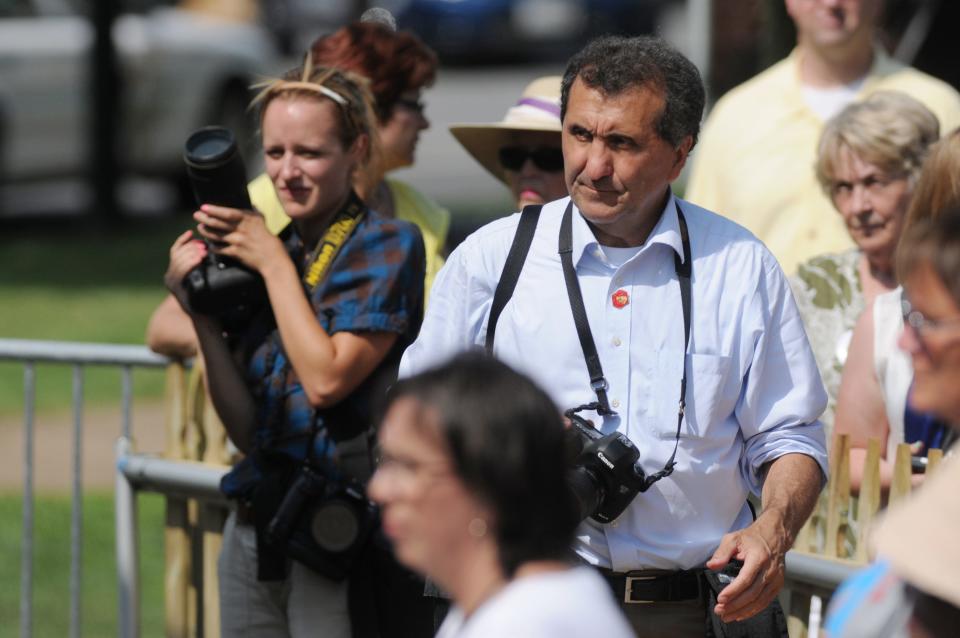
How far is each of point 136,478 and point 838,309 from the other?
2125mm

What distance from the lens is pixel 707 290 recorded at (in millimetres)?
3182

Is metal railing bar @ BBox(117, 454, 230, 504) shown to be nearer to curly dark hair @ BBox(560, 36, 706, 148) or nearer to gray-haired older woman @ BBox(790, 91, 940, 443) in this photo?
gray-haired older woman @ BBox(790, 91, 940, 443)

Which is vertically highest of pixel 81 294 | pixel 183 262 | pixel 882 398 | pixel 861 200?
pixel 861 200

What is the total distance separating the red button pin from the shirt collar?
9 cm

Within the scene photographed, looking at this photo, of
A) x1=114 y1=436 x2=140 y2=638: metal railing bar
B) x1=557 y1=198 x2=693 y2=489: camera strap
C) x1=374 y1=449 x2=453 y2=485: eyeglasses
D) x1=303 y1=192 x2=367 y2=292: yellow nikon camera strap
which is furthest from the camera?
x1=114 y1=436 x2=140 y2=638: metal railing bar

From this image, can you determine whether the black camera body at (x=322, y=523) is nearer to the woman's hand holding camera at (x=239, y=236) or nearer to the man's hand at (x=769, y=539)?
the woman's hand holding camera at (x=239, y=236)

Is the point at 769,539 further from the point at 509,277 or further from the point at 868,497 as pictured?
the point at 868,497

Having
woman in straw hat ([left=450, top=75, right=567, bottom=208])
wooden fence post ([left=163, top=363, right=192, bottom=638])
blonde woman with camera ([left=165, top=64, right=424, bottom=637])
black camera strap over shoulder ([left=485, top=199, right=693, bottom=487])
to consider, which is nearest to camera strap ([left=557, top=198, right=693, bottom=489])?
black camera strap over shoulder ([left=485, top=199, right=693, bottom=487])

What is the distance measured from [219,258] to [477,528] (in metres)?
1.92

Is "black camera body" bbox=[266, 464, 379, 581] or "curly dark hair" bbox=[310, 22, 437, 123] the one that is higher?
"curly dark hair" bbox=[310, 22, 437, 123]

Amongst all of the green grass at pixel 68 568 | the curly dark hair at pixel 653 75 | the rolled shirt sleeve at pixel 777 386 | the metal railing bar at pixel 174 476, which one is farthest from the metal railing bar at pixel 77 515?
the rolled shirt sleeve at pixel 777 386

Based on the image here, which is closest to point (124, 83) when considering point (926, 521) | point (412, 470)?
point (412, 470)

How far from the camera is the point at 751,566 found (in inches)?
116

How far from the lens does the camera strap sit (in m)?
3.11
